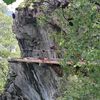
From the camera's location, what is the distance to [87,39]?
7.71 m

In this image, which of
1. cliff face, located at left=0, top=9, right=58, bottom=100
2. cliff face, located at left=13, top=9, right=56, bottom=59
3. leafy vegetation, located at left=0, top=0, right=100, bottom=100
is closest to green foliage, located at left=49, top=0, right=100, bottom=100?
leafy vegetation, located at left=0, top=0, right=100, bottom=100

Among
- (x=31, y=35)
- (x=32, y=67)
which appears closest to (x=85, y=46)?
(x=32, y=67)

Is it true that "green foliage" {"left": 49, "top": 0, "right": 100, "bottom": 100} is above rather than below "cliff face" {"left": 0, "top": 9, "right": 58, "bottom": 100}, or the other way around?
above

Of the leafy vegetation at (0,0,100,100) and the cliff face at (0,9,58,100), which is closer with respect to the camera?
the leafy vegetation at (0,0,100,100)

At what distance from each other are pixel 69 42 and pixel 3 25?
63.0 ft

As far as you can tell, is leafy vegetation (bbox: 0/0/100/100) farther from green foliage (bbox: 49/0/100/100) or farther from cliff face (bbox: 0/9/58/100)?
cliff face (bbox: 0/9/58/100)

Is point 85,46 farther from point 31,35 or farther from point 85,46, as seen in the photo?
point 31,35

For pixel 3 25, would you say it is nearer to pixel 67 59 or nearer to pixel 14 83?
pixel 14 83

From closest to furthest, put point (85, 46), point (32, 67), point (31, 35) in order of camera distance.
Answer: point (85, 46) < point (32, 67) < point (31, 35)

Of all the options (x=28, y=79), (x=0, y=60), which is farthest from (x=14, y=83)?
(x=0, y=60)

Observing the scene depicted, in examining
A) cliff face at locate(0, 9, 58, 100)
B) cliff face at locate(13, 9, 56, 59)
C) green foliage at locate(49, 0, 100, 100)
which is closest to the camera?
green foliage at locate(49, 0, 100, 100)

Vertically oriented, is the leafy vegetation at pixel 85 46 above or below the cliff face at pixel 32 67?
above

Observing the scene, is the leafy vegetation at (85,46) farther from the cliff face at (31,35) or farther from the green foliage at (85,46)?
the cliff face at (31,35)

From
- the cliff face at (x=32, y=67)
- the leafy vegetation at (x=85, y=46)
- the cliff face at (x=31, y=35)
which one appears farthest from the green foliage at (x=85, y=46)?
the cliff face at (x=31, y=35)
